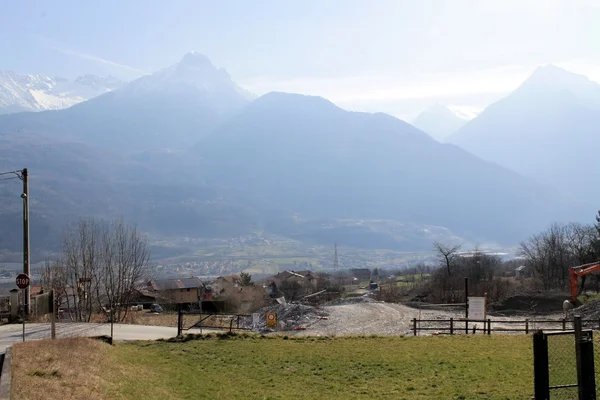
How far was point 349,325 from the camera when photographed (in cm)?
4247

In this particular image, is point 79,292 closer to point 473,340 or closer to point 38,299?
point 38,299

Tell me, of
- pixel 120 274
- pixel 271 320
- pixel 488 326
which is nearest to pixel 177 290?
pixel 120 274

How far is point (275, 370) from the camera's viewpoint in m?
16.8

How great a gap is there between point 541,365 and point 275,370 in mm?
9272

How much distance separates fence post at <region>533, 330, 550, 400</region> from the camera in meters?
8.96

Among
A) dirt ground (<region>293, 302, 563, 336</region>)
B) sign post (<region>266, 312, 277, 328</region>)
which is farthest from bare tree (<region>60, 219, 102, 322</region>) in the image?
dirt ground (<region>293, 302, 563, 336</region>)

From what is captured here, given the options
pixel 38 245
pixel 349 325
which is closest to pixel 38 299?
pixel 349 325

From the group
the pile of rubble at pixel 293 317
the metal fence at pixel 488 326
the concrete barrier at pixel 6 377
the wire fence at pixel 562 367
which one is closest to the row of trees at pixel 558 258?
the pile of rubble at pixel 293 317

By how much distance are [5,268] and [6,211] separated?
68.4 meters

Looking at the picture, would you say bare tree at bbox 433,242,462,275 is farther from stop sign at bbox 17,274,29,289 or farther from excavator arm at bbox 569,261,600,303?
stop sign at bbox 17,274,29,289

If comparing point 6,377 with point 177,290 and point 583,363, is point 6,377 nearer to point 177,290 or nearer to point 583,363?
point 583,363

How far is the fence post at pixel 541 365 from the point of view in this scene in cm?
896

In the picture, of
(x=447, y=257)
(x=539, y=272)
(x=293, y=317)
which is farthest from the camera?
(x=447, y=257)

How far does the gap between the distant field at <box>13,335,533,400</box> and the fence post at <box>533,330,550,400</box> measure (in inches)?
110
